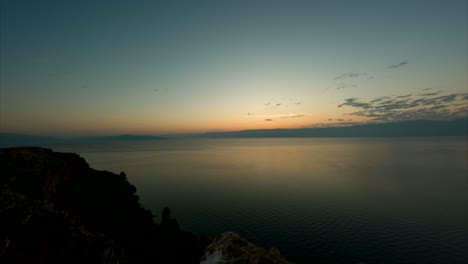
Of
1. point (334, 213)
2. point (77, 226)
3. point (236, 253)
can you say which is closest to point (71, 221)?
point (77, 226)

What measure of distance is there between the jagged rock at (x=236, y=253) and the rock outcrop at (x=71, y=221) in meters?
15.1

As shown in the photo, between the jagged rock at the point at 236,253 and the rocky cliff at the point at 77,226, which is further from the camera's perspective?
the rocky cliff at the point at 77,226

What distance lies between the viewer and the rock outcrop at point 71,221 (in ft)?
52.4

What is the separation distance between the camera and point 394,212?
50812 millimetres

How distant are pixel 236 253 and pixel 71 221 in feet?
60.6

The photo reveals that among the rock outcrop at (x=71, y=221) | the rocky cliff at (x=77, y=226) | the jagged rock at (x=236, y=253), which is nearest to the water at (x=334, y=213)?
the rock outcrop at (x=71, y=221)

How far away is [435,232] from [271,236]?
112 ft

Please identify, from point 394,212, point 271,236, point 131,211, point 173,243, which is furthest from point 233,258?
point 394,212

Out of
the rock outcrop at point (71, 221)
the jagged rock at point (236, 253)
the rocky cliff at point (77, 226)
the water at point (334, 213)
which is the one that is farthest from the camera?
the water at point (334, 213)

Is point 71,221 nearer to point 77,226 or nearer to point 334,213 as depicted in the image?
point 77,226

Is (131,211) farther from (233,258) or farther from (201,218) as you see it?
(233,258)

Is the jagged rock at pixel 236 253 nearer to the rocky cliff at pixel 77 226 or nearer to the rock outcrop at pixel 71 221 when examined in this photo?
the rocky cliff at pixel 77 226

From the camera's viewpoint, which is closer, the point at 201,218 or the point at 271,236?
the point at 271,236

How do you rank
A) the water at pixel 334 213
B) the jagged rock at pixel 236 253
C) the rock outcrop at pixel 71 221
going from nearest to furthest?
the jagged rock at pixel 236 253 → the rock outcrop at pixel 71 221 → the water at pixel 334 213
